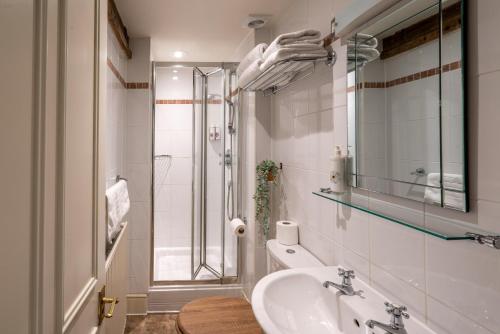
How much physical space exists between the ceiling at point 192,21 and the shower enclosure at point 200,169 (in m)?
0.18

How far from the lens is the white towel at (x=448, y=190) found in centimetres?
74

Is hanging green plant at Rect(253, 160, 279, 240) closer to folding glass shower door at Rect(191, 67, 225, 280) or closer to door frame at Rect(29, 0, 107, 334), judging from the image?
folding glass shower door at Rect(191, 67, 225, 280)

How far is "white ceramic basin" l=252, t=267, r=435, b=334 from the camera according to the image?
95cm

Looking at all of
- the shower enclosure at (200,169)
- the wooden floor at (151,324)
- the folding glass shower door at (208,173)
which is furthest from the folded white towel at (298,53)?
the wooden floor at (151,324)

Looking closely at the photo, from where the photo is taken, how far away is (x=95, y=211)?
2.94 ft

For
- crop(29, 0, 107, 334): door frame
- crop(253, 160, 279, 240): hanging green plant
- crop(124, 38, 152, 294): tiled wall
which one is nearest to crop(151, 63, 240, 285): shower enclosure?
crop(124, 38, 152, 294): tiled wall

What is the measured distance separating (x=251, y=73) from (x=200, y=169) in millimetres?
1292

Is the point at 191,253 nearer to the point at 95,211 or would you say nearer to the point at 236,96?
the point at 236,96

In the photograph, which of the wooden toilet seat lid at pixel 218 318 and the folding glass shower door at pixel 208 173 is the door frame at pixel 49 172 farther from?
the folding glass shower door at pixel 208 173

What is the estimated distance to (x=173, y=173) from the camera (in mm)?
3193

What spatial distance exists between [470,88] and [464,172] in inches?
8.0

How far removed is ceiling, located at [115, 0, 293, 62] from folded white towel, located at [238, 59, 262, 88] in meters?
0.44

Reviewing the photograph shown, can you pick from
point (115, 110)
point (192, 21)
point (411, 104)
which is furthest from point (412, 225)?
point (192, 21)

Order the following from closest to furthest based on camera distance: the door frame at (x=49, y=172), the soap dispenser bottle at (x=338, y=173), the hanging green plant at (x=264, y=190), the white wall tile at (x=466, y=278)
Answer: the door frame at (x=49, y=172) → the white wall tile at (x=466, y=278) → the soap dispenser bottle at (x=338, y=173) → the hanging green plant at (x=264, y=190)
